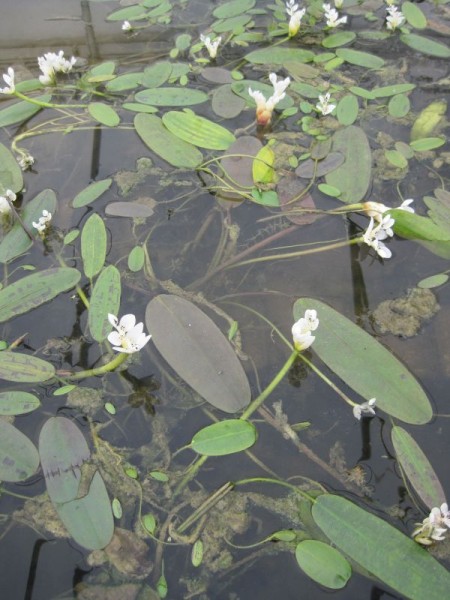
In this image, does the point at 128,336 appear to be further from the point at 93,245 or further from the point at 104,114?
the point at 104,114

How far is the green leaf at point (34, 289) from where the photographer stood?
186cm

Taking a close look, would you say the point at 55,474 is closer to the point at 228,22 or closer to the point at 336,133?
the point at 336,133

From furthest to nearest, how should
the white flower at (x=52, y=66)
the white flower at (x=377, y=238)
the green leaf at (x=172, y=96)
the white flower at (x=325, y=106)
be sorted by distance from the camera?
the white flower at (x=52, y=66), the green leaf at (x=172, y=96), the white flower at (x=325, y=106), the white flower at (x=377, y=238)

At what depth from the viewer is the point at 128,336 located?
161 centimetres

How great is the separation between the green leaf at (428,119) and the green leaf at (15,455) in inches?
77.6

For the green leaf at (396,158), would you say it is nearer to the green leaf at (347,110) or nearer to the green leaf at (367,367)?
the green leaf at (347,110)

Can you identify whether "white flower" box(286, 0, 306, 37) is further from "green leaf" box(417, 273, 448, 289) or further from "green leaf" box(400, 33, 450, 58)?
"green leaf" box(417, 273, 448, 289)

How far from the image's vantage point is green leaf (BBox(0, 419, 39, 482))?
1522 millimetres

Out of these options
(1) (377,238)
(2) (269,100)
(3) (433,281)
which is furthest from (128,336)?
(2) (269,100)

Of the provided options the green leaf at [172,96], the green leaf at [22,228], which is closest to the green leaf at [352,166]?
the green leaf at [172,96]

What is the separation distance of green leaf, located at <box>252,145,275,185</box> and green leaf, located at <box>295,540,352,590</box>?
4.55 ft

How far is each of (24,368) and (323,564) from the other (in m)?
1.07

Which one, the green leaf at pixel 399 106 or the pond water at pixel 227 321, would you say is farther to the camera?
the green leaf at pixel 399 106

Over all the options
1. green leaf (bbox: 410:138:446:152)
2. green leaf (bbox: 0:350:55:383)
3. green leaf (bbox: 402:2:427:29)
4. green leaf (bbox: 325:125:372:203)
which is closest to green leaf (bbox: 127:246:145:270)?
green leaf (bbox: 0:350:55:383)
